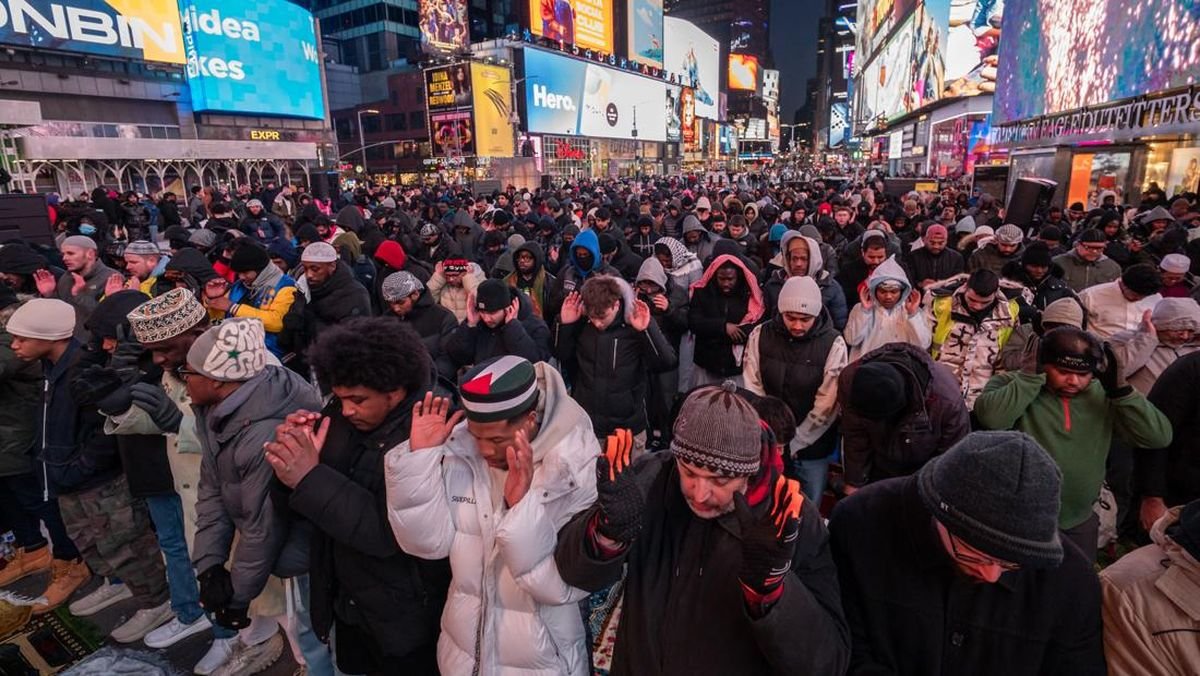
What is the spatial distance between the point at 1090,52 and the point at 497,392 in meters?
27.1

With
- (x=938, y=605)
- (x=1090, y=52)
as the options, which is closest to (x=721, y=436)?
(x=938, y=605)

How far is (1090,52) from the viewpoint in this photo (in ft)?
67.7

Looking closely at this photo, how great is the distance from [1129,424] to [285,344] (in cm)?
668

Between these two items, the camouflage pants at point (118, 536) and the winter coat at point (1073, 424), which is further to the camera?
the camouflage pants at point (118, 536)

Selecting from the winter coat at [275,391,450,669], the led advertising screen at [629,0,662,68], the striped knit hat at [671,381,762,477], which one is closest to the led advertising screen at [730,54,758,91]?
the led advertising screen at [629,0,662,68]

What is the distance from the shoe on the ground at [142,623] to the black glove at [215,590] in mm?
1975

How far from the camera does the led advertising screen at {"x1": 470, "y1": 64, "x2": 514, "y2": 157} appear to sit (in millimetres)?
47312

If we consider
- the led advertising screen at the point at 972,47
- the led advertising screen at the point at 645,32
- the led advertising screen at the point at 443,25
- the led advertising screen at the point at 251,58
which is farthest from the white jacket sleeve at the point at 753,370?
the led advertising screen at the point at 645,32

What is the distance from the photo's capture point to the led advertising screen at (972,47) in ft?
126

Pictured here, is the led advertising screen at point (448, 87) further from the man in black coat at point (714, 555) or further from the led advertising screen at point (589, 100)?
the man in black coat at point (714, 555)

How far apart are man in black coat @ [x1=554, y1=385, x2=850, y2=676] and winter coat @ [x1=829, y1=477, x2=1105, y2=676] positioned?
0.57 feet

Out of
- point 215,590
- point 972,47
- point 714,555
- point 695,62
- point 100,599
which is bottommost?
point 100,599

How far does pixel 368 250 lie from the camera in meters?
9.91

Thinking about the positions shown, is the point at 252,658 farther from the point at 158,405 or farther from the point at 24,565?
the point at 24,565
